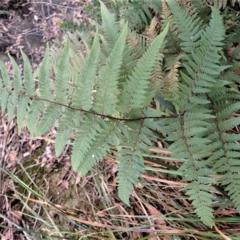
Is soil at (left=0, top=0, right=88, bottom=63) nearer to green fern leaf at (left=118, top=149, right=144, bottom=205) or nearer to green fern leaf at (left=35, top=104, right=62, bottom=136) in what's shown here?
green fern leaf at (left=35, top=104, right=62, bottom=136)

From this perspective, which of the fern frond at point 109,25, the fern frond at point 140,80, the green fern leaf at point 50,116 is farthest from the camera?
the fern frond at point 109,25

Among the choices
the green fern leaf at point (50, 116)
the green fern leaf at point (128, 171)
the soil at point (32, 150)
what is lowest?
the soil at point (32, 150)

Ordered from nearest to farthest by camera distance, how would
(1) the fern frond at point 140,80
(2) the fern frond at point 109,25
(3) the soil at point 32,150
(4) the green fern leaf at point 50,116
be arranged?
(1) the fern frond at point 140,80 < (4) the green fern leaf at point 50,116 < (2) the fern frond at point 109,25 < (3) the soil at point 32,150

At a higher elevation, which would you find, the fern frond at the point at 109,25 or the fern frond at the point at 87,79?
the fern frond at the point at 109,25

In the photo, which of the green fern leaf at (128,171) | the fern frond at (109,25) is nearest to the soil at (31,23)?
the fern frond at (109,25)

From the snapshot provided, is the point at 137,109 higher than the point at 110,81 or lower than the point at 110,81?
lower

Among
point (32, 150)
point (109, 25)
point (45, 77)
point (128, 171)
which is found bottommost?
point (32, 150)

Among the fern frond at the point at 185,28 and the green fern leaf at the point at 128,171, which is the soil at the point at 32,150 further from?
the fern frond at the point at 185,28

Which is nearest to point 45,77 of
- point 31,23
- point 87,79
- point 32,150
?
point 87,79

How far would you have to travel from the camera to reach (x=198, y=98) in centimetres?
146

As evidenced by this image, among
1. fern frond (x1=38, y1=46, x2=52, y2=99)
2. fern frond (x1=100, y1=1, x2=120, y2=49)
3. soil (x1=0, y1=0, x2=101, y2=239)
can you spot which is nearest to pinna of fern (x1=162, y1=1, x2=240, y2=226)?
fern frond (x1=100, y1=1, x2=120, y2=49)

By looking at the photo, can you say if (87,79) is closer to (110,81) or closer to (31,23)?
(110,81)

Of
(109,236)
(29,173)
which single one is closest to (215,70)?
(109,236)

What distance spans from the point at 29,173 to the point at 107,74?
154cm
